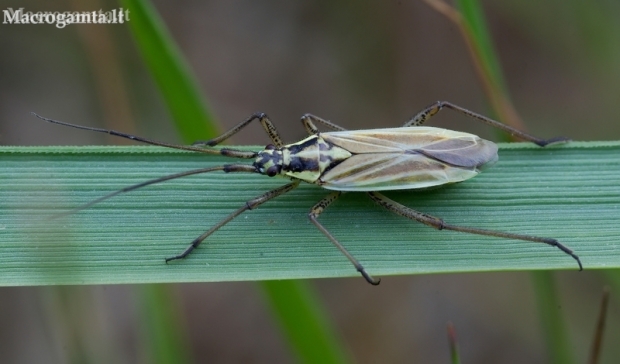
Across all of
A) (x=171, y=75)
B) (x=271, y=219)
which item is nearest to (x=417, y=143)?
(x=271, y=219)

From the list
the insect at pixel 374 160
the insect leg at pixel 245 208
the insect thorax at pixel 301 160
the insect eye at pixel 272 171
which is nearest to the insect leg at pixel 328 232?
the insect at pixel 374 160

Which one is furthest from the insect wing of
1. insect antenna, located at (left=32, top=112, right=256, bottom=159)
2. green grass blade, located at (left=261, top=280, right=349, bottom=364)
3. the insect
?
green grass blade, located at (left=261, top=280, right=349, bottom=364)

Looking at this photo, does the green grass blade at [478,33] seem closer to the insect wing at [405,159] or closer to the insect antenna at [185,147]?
the insect wing at [405,159]

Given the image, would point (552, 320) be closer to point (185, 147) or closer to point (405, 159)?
point (405, 159)

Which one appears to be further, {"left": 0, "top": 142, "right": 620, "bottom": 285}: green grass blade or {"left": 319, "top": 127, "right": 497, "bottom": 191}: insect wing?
{"left": 319, "top": 127, "right": 497, "bottom": 191}: insect wing

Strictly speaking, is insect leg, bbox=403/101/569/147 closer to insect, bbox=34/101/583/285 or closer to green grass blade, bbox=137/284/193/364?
insect, bbox=34/101/583/285

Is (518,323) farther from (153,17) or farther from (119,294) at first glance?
(153,17)
